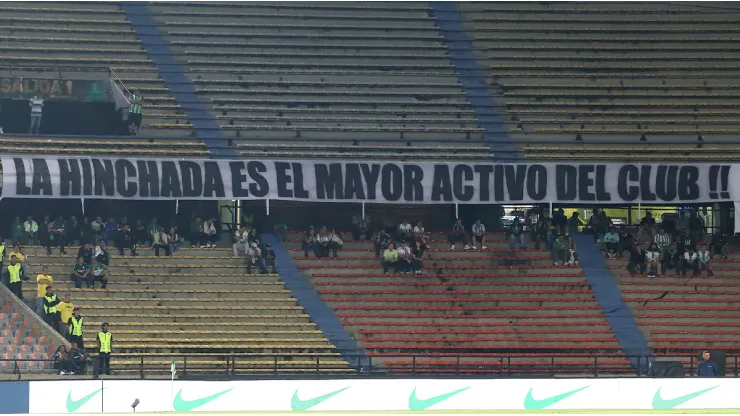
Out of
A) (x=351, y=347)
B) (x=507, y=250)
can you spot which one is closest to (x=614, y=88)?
(x=507, y=250)

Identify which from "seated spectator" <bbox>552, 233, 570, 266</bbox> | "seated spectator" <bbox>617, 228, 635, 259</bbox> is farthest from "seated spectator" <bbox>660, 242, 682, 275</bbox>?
"seated spectator" <bbox>552, 233, 570, 266</bbox>

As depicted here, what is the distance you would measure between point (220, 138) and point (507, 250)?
7.32 metres

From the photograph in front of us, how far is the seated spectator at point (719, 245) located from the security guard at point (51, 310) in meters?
15.1

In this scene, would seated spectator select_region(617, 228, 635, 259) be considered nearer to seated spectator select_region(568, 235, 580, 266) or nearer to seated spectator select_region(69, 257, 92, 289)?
seated spectator select_region(568, 235, 580, 266)

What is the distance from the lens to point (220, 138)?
1335 inches

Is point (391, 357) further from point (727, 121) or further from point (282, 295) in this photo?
point (727, 121)

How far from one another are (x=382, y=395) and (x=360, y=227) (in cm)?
954

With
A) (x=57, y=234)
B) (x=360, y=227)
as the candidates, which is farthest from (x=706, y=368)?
(x=57, y=234)

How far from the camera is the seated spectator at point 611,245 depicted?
33.1 m

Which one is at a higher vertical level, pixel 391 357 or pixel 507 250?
pixel 507 250

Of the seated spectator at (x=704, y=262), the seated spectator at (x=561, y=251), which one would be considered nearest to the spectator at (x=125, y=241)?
the seated spectator at (x=561, y=251)

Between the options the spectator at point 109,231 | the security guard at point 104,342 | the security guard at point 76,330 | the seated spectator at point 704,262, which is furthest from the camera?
the seated spectator at point 704,262

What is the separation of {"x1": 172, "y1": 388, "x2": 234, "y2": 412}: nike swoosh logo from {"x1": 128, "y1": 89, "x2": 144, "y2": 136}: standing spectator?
11037 millimetres

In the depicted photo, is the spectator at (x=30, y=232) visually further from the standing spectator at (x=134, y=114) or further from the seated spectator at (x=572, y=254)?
the seated spectator at (x=572, y=254)
